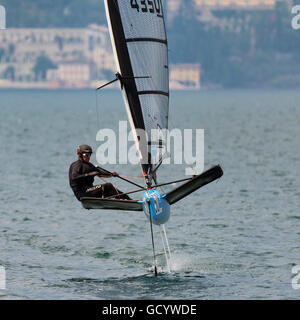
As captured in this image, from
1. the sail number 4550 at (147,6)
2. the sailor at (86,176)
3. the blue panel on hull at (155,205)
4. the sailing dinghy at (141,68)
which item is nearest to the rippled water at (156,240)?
the blue panel on hull at (155,205)

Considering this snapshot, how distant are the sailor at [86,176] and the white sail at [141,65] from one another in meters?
1.87

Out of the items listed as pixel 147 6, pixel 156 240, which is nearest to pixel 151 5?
pixel 147 6

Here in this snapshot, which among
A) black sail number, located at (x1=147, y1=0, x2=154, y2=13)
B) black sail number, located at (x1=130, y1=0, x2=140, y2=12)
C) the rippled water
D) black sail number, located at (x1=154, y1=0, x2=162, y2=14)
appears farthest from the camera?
black sail number, located at (x1=154, y1=0, x2=162, y2=14)

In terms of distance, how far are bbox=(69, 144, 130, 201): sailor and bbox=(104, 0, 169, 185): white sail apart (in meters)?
1.87

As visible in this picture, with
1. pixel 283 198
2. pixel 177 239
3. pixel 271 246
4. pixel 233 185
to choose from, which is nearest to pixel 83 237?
pixel 177 239

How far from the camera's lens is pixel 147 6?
86.4 feet

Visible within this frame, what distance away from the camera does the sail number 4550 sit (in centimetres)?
2588

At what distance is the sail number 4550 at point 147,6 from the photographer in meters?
25.9

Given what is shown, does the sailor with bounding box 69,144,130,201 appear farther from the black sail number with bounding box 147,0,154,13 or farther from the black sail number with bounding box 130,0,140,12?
the black sail number with bounding box 147,0,154,13

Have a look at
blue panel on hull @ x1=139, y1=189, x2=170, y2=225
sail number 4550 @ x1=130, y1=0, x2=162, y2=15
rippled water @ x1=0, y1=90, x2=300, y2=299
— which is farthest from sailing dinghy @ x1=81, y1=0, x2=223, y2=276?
rippled water @ x1=0, y1=90, x2=300, y2=299

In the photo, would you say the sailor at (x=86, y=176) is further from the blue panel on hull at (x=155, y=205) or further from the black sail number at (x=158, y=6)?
the black sail number at (x=158, y=6)

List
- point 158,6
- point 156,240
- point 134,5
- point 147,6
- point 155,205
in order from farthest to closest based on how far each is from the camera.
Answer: point 156,240 < point 158,6 < point 147,6 < point 134,5 < point 155,205

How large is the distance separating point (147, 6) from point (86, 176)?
598cm

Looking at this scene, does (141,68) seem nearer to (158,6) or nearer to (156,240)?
(158,6)
